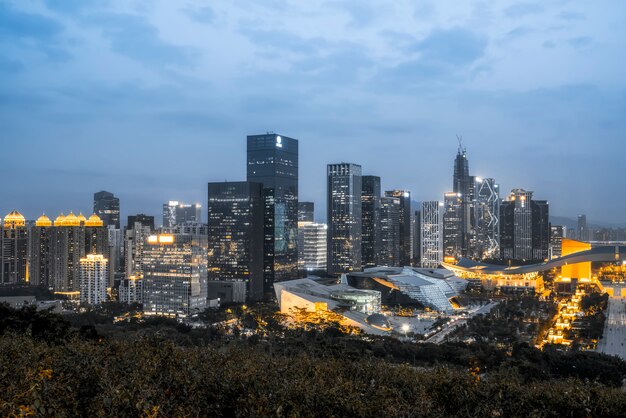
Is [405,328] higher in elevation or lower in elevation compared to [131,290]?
lower

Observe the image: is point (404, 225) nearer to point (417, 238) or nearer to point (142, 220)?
point (417, 238)

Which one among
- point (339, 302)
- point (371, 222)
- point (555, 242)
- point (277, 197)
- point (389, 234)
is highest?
point (277, 197)

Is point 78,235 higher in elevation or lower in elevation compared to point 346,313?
higher

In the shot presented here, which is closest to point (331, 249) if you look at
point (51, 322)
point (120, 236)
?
point (120, 236)

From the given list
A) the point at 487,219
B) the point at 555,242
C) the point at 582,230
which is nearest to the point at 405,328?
the point at 555,242

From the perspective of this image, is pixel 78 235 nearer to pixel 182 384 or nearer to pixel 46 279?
pixel 46 279
